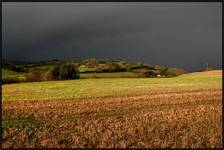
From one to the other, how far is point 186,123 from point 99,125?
12.7ft

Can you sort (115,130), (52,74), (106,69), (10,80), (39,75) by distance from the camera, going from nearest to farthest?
(115,130) → (10,80) → (39,75) → (52,74) → (106,69)

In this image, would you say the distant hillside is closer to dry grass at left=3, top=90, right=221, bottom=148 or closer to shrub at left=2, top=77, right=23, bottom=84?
shrub at left=2, top=77, right=23, bottom=84

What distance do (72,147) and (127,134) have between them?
2.46 metres

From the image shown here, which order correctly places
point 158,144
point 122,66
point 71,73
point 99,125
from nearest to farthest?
1. point 158,144
2. point 99,125
3. point 71,73
4. point 122,66

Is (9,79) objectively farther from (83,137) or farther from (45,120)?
(83,137)

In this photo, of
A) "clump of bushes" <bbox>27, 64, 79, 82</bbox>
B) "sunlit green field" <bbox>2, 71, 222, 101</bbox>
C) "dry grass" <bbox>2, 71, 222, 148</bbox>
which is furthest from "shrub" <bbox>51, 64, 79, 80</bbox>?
"dry grass" <bbox>2, 71, 222, 148</bbox>

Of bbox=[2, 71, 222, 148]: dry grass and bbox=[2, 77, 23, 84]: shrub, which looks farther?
bbox=[2, 77, 23, 84]: shrub

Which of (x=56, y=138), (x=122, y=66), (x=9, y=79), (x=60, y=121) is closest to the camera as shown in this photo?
(x=56, y=138)

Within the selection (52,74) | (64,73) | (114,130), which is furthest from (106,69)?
(114,130)

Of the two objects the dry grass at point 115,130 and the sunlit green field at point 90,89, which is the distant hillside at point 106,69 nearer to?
the sunlit green field at point 90,89

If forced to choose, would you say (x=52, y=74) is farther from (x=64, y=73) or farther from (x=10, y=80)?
(x=10, y=80)

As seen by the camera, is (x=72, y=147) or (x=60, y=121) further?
(x=60, y=121)

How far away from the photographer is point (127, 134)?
12.9m

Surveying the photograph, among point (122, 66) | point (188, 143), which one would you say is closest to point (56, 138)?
point (188, 143)
